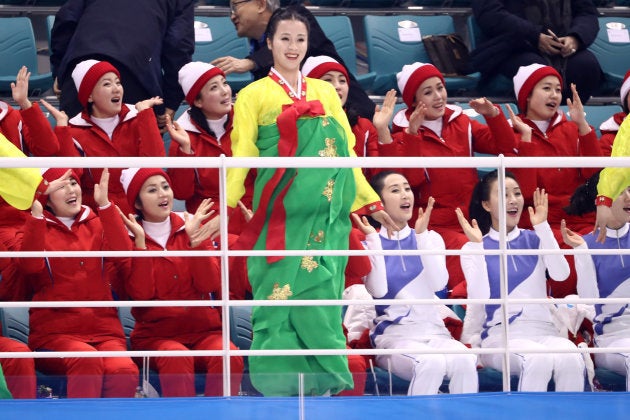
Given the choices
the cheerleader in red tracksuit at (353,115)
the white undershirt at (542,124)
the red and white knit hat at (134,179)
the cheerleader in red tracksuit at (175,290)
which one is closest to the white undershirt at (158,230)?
the cheerleader in red tracksuit at (175,290)

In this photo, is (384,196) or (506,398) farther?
(384,196)

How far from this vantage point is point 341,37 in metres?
7.07

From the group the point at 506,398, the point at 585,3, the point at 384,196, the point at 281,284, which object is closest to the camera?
the point at 506,398

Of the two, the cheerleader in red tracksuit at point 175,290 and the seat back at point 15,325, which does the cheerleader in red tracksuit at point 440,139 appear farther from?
the seat back at point 15,325

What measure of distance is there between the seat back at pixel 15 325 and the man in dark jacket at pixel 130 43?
129 cm

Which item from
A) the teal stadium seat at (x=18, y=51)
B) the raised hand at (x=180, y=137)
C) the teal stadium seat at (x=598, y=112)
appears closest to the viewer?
the raised hand at (x=180, y=137)

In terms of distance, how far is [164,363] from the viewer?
14.6 feet

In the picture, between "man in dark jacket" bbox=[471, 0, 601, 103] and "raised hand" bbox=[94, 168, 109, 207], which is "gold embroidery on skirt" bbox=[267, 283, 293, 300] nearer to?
"raised hand" bbox=[94, 168, 109, 207]

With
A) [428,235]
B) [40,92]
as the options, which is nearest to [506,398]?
[428,235]

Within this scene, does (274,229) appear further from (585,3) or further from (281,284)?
(585,3)

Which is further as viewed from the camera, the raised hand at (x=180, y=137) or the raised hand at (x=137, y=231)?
the raised hand at (x=180, y=137)

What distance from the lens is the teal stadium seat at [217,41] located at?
271 inches

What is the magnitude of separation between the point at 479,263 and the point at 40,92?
3.03 m

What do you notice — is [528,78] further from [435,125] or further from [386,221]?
[386,221]
